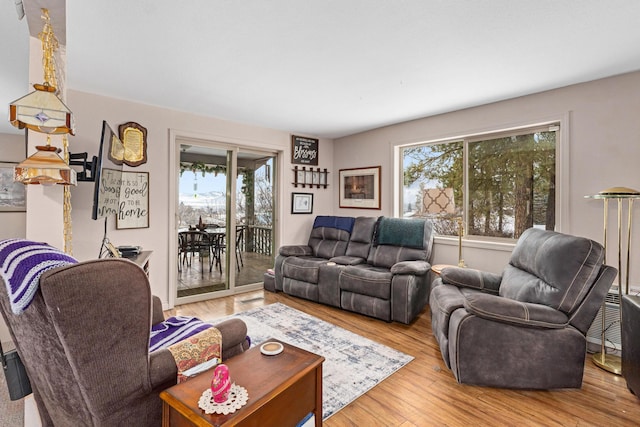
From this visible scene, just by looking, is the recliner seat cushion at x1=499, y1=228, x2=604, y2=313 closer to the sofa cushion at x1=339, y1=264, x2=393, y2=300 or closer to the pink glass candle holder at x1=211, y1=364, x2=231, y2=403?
the sofa cushion at x1=339, y1=264, x2=393, y2=300

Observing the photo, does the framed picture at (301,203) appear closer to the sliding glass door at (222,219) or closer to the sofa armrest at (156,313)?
the sliding glass door at (222,219)

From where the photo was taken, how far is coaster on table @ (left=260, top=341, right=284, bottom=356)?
141 cm

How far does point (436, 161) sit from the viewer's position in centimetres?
408

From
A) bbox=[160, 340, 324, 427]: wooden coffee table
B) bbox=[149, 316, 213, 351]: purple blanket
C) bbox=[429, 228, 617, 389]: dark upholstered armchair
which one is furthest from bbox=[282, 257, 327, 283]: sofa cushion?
bbox=[160, 340, 324, 427]: wooden coffee table

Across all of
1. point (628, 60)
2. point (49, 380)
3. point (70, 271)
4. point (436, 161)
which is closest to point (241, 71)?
point (70, 271)

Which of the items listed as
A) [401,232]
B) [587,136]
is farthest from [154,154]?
[587,136]

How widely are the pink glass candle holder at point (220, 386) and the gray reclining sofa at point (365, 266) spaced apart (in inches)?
94.7

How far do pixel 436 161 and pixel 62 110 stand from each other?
3853 mm

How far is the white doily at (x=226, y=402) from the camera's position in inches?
39.7

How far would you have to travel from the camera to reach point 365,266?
392 cm

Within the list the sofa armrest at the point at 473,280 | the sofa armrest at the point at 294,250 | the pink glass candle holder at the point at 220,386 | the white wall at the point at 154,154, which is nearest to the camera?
the pink glass candle holder at the point at 220,386

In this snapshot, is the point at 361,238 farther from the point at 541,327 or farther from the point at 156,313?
the point at 156,313

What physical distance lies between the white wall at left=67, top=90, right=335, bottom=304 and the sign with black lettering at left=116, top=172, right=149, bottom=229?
0.06 metres

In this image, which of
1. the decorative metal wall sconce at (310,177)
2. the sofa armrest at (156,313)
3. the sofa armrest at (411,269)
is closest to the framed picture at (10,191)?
the sofa armrest at (156,313)
